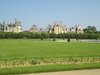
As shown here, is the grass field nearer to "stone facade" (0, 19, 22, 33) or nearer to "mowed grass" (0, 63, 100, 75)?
"mowed grass" (0, 63, 100, 75)

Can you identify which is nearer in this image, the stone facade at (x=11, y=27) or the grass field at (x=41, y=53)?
the grass field at (x=41, y=53)

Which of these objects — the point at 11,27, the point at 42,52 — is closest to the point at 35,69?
the point at 42,52

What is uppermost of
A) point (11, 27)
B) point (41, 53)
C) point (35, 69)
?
point (11, 27)

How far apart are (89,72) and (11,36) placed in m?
103

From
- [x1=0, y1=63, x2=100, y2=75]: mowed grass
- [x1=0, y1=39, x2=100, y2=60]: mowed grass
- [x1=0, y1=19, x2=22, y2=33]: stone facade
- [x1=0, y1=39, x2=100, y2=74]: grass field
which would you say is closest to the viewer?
[x1=0, y1=63, x2=100, y2=75]: mowed grass

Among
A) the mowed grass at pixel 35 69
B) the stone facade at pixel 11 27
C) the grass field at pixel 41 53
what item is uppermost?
the stone facade at pixel 11 27

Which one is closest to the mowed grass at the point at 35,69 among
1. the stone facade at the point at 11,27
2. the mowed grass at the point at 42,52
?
the mowed grass at the point at 42,52

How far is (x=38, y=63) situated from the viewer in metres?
19.9

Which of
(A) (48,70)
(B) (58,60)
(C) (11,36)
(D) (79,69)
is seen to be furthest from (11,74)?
(C) (11,36)

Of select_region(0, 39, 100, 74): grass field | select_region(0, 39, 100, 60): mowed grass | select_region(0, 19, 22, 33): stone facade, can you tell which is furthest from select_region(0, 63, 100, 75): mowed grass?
select_region(0, 19, 22, 33): stone facade

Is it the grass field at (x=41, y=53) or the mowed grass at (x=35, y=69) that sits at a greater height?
the grass field at (x=41, y=53)

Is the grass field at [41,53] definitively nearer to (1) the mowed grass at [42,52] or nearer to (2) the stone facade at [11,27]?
Result: (1) the mowed grass at [42,52]

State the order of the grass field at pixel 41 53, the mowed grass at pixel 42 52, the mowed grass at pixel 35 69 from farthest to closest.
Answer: the mowed grass at pixel 42 52 → the grass field at pixel 41 53 → the mowed grass at pixel 35 69

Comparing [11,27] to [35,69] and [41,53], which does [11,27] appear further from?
[35,69]
